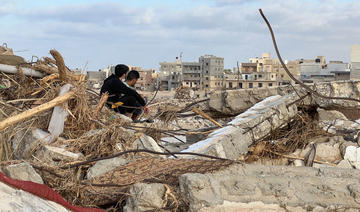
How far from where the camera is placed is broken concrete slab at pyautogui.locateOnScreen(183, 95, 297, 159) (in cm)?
603

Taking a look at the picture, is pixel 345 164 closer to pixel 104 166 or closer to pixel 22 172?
pixel 104 166

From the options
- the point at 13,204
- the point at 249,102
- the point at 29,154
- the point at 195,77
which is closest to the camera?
the point at 13,204

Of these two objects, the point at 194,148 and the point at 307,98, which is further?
the point at 307,98

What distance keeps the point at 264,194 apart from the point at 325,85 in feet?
14.5

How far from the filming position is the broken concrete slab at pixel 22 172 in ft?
12.2

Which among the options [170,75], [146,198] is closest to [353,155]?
[146,198]

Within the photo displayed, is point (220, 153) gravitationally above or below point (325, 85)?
below

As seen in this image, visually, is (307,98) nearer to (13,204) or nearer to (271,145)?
(271,145)

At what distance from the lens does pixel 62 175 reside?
13.5ft

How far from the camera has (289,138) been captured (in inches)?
286

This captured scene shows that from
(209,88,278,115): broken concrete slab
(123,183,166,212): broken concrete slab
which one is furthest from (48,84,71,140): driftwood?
(209,88,278,115): broken concrete slab

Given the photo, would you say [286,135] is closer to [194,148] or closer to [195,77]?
[194,148]

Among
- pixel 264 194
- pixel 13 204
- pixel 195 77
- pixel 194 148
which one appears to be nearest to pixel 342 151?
pixel 194 148

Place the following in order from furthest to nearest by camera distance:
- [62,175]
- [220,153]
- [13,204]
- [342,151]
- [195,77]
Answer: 1. [195,77]
2. [342,151]
3. [220,153]
4. [62,175]
5. [13,204]
